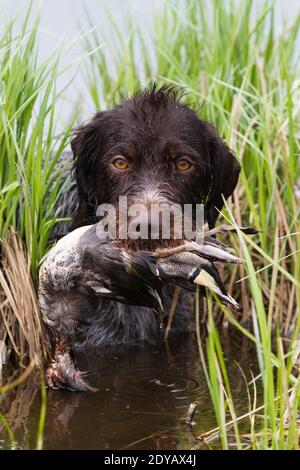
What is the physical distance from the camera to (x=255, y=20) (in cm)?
784

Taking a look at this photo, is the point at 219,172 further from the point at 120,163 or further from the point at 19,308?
the point at 19,308

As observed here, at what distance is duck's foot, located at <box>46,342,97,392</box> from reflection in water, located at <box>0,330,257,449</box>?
54 mm

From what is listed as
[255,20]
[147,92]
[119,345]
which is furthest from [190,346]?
[255,20]

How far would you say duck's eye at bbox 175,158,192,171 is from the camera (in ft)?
18.2

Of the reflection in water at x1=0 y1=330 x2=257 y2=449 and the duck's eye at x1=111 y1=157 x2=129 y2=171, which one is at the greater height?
the duck's eye at x1=111 y1=157 x2=129 y2=171

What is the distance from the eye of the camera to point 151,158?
5434 mm

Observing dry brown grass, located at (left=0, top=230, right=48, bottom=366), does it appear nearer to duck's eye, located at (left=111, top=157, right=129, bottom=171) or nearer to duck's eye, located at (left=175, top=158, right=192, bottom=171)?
duck's eye, located at (left=111, top=157, right=129, bottom=171)

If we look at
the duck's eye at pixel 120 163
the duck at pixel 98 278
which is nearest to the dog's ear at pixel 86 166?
the duck's eye at pixel 120 163

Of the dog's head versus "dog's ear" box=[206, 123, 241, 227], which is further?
"dog's ear" box=[206, 123, 241, 227]

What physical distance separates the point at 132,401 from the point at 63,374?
1.25ft

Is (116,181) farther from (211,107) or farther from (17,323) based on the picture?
(211,107)

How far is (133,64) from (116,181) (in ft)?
8.18

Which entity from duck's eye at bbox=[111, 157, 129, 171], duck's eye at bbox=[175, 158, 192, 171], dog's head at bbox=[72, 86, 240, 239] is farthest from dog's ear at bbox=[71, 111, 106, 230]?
duck's eye at bbox=[175, 158, 192, 171]

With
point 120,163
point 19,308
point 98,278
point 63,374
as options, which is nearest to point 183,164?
point 120,163
